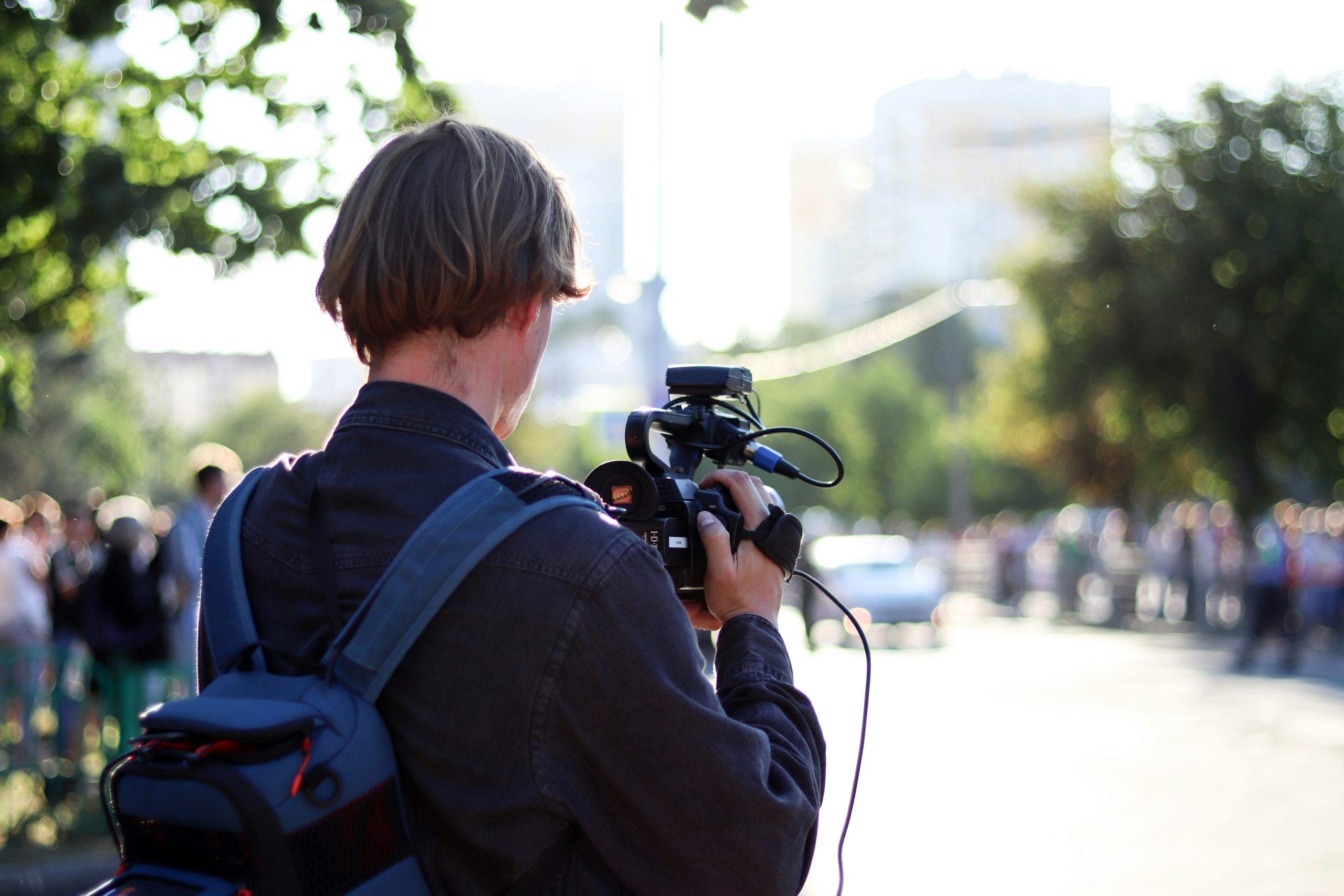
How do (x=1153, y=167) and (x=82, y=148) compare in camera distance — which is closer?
(x=82, y=148)

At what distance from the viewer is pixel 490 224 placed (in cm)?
160

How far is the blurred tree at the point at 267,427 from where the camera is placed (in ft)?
197

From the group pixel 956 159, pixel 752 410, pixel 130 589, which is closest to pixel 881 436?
pixel 130 589

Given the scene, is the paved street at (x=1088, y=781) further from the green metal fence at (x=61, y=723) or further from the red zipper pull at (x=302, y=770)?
the red zipper pull at (x=302, y=770)

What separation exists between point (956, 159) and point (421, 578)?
12912 cm

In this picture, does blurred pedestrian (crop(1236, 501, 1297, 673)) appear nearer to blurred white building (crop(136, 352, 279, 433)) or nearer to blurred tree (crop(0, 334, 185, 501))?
blurred tree (crop(0, 334, 185, 501))

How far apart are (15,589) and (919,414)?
51.3 meters

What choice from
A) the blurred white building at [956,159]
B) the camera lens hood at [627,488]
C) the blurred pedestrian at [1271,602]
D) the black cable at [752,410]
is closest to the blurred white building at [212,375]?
the blurred white building at [956,159]

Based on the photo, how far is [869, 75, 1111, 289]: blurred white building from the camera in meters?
116

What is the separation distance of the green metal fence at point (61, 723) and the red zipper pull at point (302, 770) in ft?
20.9

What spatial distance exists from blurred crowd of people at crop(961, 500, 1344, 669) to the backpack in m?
15.4

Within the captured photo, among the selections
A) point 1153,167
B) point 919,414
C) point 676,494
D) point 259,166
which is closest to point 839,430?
point 919,414

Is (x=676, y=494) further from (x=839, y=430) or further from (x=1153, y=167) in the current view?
(x=839, y=430)

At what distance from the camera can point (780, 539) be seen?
5.99 ft
